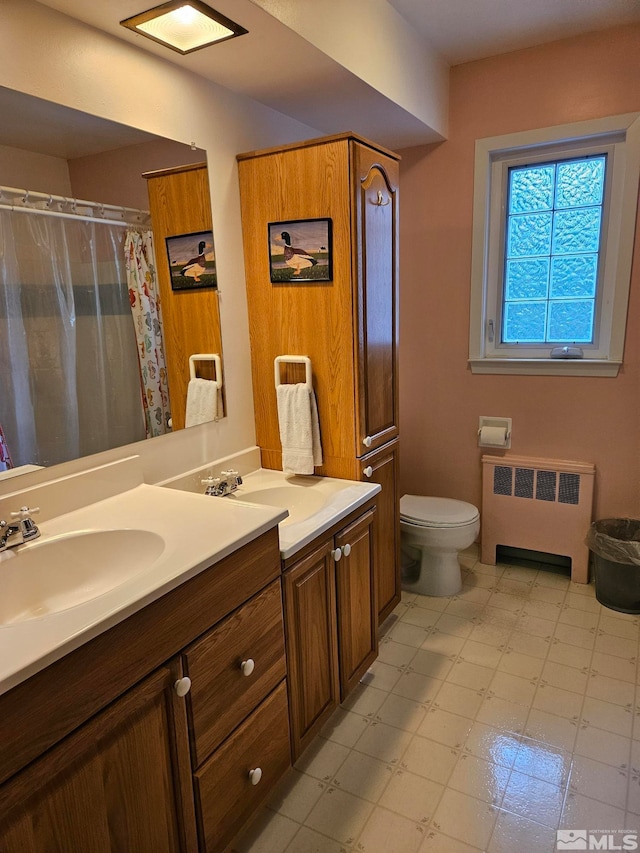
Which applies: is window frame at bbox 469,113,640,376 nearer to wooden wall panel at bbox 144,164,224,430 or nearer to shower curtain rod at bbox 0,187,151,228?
wooden wall panel at bbox 144,164,224,430

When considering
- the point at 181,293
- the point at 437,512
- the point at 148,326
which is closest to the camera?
the point at 148,326

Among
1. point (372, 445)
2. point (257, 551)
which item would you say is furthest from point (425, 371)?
point (257, 551)

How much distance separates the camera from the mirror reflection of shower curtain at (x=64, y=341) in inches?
53.7

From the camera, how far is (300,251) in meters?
1.95

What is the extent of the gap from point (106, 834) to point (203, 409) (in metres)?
A: 1.26

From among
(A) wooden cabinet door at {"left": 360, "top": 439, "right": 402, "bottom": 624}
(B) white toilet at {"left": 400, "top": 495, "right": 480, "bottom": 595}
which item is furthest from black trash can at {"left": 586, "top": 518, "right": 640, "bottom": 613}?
(A) wooden cabinet door at {"left": 360, "top": 439, "right": 402, "bottom": 624}

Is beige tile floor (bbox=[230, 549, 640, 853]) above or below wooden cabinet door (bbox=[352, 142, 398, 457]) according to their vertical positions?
below

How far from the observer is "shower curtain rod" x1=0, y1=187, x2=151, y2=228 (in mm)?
1357

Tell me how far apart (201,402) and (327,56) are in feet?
3.91

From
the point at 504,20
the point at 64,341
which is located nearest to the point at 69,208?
the point at 64,341

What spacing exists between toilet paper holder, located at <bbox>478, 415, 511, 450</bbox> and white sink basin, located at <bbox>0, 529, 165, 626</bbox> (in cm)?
204

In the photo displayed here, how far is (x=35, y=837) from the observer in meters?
0.89

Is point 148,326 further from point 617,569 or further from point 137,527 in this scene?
point 617,569

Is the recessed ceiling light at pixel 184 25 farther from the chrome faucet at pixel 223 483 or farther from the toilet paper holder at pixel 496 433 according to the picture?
the toilet paper holder at pixel 496 433
